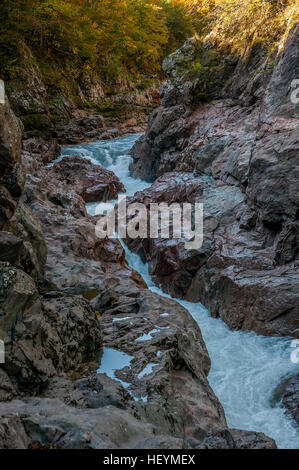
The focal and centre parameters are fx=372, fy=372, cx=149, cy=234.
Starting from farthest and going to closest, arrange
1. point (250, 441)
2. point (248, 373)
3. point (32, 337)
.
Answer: point (248, 373), point (32, 337), point (250, 441)

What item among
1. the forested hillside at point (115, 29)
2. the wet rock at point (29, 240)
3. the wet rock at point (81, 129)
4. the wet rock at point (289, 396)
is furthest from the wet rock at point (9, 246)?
the wet rock at point (81, 129)

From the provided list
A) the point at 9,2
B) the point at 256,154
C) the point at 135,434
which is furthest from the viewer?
the point at 9,2

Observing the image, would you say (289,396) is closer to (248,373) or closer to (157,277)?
(248,373)

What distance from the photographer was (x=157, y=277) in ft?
26.4

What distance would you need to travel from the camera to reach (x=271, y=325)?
579 centimetres

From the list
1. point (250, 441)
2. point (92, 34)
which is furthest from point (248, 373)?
point (92, 34)

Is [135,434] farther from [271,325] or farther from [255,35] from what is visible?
[255,35]

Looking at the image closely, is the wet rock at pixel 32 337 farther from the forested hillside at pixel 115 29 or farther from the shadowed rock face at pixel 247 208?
the forested hillside at pixel 115 29

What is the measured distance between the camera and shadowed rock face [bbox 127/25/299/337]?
6.06 meters

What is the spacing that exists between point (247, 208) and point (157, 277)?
2.38m

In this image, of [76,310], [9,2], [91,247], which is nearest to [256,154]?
[91,247]

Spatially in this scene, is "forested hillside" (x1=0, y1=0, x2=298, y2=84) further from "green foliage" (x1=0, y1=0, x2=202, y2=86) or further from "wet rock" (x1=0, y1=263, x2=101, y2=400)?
"wet rock" (x1=0, y1=263, x2=101, y2=400)

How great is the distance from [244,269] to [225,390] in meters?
2.25

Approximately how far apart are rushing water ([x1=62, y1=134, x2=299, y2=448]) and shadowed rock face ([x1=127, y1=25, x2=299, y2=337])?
232 millimetres
